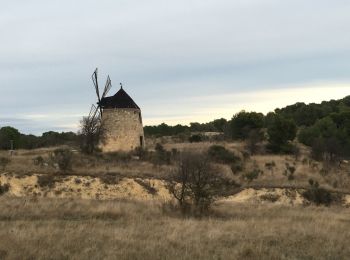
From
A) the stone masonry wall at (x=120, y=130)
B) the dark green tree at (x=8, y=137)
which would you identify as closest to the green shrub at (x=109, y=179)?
the stone masonry wall at (x=120, y=130)

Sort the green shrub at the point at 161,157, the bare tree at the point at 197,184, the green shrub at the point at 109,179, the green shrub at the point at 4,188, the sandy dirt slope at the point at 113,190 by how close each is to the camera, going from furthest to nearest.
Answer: the green shrub at the point at 161,157
the green shrub at the point at 109,179
the sandy dirt slope at the point at 113,190
the green shrub at the point at 4,188
the bare tree at the point at 197,184

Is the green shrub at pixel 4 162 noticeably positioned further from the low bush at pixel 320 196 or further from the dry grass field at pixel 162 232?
the low bush at pixel 320 196

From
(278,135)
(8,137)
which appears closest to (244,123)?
(278,135)

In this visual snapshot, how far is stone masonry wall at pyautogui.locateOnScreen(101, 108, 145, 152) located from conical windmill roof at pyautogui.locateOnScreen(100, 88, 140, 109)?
44 cm

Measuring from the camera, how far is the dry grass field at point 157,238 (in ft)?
30.8

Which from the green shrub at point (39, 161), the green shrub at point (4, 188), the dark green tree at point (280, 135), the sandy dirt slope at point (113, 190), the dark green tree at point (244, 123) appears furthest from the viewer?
the dark green tree at point (244, 123)

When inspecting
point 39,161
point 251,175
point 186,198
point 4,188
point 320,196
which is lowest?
point 320,196

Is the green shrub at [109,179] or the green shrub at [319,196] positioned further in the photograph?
the green shrub at [109,179]

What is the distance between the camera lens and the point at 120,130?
46.0 meters

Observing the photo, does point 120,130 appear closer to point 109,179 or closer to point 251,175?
point 109,179

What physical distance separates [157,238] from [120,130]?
3523 centimetres

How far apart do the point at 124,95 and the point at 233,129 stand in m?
18.5

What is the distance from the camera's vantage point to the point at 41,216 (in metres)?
15.3

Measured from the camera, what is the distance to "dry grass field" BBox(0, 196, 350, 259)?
370 inches
